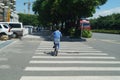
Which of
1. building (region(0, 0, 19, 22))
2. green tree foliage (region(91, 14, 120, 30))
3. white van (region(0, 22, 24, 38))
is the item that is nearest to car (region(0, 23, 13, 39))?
white van (region(0, 22, 24, 38))

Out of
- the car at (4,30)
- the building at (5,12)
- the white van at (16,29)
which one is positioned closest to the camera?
the car at (4,30)

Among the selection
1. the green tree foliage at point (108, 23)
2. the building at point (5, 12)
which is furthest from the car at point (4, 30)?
the green tree foliage at point (108, 23)

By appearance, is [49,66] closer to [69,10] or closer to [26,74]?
[26,74]

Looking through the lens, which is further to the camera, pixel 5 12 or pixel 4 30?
pixel 5 12

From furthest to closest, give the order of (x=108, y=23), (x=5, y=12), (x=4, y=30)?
1. (x=108, y=23)
2. (x=5, y=12)
3. (x=4, y=30)

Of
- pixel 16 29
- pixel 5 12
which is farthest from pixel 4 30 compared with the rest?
pixel 5 12

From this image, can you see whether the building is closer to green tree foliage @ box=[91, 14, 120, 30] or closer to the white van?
the white van

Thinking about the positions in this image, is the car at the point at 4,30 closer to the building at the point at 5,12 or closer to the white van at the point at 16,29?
the white van at the point at 16,29

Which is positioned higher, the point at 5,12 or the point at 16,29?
the point at 5,12

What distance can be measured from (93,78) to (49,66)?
3.19m

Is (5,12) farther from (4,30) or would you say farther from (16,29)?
(4,30)

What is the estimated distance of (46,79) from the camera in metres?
10.7

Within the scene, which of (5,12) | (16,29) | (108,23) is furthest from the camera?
(108,23)

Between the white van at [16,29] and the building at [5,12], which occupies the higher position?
the building at [5,12]
